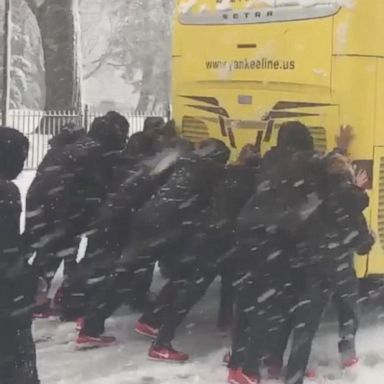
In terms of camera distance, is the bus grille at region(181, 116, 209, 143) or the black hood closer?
the black hood

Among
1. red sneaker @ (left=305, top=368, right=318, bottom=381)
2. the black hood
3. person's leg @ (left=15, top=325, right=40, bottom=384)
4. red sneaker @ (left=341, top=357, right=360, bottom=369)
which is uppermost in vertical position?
the black hood

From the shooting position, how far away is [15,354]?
493 cm

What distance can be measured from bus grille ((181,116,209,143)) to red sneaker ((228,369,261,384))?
2.61 metres

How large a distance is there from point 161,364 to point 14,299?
2282 mm

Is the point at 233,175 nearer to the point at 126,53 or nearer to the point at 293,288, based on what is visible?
the point at 293,288

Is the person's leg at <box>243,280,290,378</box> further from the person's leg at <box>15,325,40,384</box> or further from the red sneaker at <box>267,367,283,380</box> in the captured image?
the person's leg at <box>15,325,40,384</box>

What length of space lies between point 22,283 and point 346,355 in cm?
299

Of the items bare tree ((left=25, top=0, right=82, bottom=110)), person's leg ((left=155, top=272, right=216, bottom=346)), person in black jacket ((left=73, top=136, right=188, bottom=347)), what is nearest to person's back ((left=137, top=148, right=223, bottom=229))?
person in black jacket ((left=73, top=136, right=188, bottom=347))

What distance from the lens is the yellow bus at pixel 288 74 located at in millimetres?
7363

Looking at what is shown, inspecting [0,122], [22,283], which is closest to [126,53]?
[0,122]

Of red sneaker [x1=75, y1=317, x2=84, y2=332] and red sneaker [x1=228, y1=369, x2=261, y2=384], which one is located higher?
red sneaker [x1=75, y1=317, x2=84, y2=332]

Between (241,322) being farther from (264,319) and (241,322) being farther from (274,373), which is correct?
(274,373)

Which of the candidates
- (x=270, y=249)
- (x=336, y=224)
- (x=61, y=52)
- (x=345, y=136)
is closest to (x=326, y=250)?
(x=336, y=224)

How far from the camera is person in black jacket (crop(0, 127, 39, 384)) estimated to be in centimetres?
490
